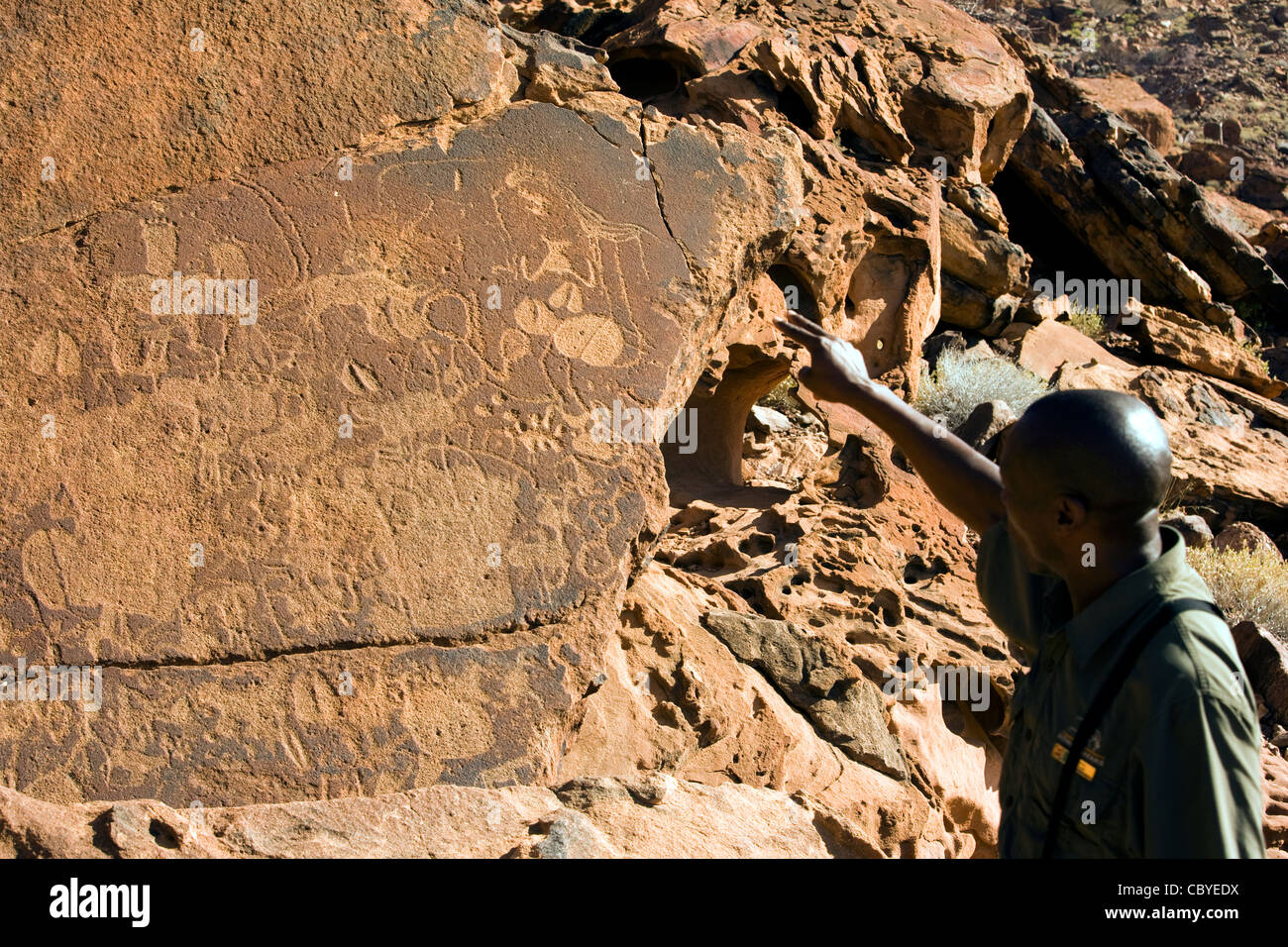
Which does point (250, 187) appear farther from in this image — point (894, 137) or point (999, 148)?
point (999, 148)

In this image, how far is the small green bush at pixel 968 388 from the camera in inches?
324

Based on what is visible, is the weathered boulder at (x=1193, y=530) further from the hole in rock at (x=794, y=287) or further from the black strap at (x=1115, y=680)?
the black strap at (x=1115, y=680)

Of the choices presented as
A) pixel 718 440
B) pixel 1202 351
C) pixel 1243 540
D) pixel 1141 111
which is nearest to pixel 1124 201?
pixel 1202 351

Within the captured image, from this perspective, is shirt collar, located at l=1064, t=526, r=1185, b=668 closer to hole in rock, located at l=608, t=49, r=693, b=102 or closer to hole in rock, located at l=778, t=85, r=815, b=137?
hole in rock, located at l=778, t=85, r=815, b=137

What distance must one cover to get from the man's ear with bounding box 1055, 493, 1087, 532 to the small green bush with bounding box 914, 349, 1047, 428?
6602 millimetres

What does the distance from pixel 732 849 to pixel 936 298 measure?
5532 millimetres

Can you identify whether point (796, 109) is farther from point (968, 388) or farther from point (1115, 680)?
point (1115, 680)

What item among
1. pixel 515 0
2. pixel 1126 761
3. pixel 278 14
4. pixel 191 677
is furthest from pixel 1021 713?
pixel 515 0

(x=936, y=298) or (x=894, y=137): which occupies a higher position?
(x=894, y=137)

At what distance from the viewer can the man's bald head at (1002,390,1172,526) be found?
1.53m

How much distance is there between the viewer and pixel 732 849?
222 cm

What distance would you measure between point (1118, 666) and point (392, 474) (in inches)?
68.8

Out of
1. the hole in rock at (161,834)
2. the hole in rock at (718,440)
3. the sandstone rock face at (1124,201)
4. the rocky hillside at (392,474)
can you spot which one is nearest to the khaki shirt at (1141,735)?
the rocky hillside at (392,474)

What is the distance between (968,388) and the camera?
834cm
